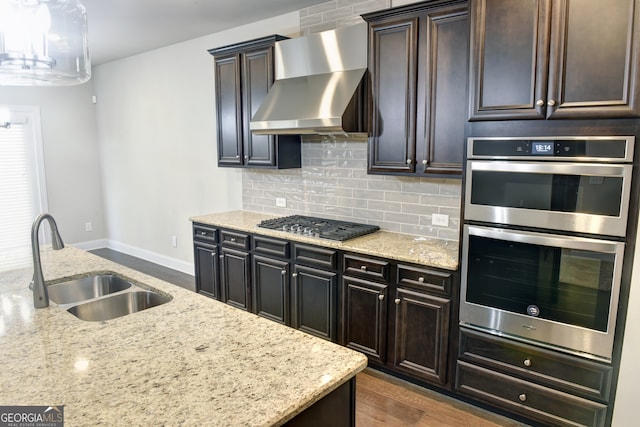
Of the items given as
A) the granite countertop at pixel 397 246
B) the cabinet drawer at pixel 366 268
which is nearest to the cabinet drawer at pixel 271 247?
the granite countertop at pixel 397 246

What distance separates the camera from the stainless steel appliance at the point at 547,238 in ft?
6.98

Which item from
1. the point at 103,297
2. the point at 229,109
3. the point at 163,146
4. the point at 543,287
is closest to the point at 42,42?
the point at 103,297

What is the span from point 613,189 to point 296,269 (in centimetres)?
216

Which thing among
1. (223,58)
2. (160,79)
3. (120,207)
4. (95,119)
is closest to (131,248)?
(120,207)

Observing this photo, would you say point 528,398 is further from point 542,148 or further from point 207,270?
point 207,270

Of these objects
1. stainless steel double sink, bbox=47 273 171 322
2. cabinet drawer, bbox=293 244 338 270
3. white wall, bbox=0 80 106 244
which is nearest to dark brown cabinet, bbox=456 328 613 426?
cabinet drawer, bbox=293 244 338 270

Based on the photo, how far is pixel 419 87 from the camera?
116 inches

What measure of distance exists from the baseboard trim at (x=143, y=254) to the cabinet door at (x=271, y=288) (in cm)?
211

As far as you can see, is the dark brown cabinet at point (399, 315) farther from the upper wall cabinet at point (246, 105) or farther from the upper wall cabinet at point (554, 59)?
the upper wall cabinet at point (246, 105)

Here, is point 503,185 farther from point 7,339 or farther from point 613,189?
point 7,339

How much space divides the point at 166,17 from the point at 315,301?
10.2 feet

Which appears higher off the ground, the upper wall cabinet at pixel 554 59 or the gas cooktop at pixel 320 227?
the upper wall cabinet at pixel 554 59

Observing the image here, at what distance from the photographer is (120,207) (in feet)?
22.3

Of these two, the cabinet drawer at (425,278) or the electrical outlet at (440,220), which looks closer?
the cabinet drawer at (425,278)
